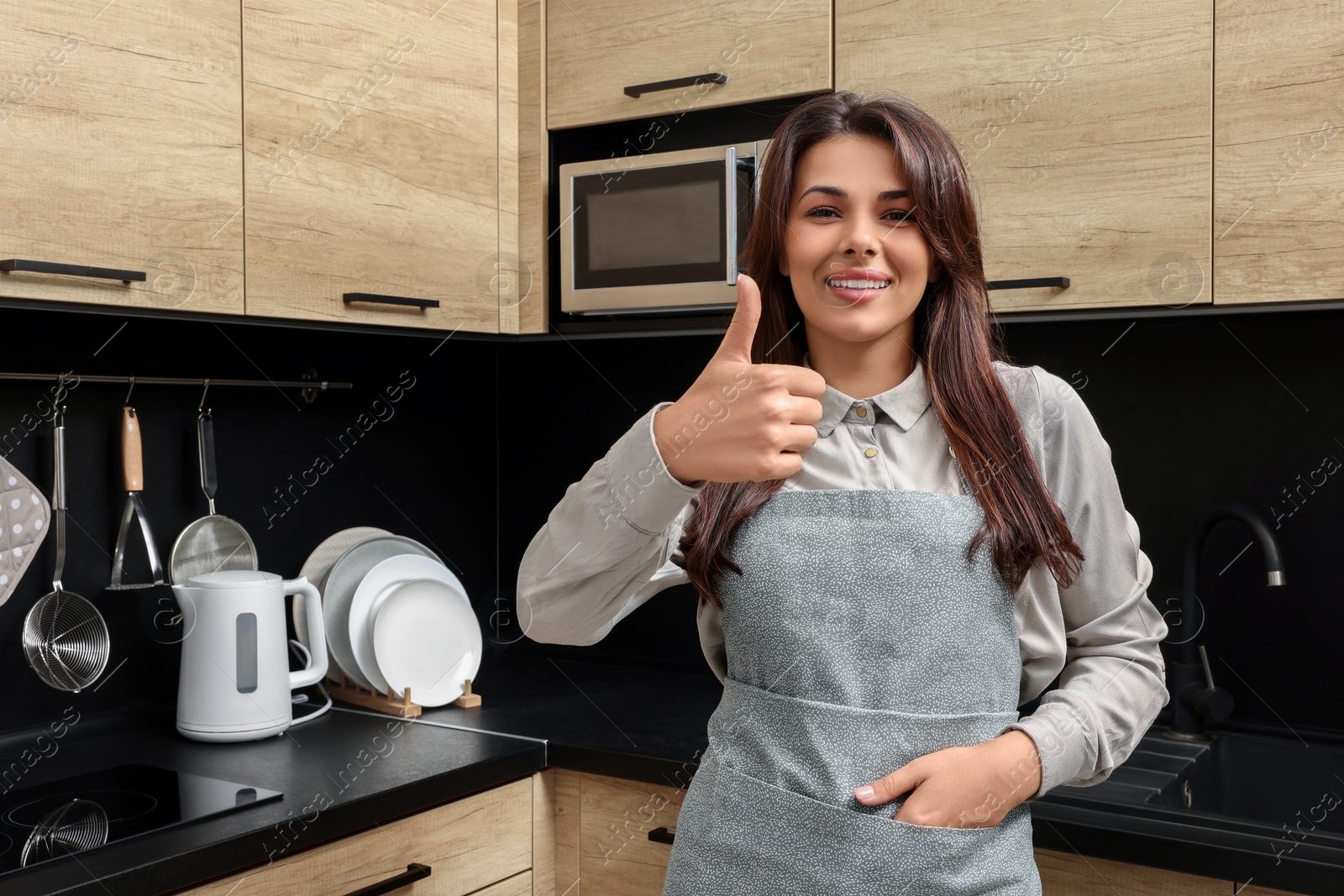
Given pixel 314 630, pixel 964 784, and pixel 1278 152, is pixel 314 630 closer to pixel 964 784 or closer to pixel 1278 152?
pixel 964 784

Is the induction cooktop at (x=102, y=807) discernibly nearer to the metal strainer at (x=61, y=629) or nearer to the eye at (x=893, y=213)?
the metal strainer at (x=61, y=629)

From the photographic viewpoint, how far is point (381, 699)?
187cm

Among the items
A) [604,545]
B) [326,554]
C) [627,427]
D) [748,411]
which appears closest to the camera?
[748,411]

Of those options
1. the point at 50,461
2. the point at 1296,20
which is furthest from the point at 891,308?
the point at 50,461

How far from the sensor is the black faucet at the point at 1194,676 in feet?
5.51

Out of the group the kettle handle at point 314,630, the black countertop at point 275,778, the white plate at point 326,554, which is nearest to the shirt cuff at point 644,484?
the black countertop at point 275,778

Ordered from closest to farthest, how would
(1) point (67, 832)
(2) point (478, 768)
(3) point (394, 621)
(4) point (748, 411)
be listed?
(4) point (748, 411) < (1) point (67, 832) < (2) point (478, 768) < (3) point (394, 621)

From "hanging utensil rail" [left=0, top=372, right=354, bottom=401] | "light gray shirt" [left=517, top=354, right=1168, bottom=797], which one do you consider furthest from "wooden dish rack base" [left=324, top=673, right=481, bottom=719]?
"light gray shirt" [left=517, top=354, right=1168, bottom=797]

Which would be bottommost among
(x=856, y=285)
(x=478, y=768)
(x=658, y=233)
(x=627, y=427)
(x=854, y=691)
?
(x=478, y=768)

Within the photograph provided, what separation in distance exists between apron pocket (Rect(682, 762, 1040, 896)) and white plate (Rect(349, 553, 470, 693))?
98 centimetres

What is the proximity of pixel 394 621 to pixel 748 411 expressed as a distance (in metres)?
1.25

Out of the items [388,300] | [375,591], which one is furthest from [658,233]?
[375,591]

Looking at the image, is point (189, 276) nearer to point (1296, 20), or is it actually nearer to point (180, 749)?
point (180, 749)

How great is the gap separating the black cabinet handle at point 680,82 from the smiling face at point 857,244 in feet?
2.54
